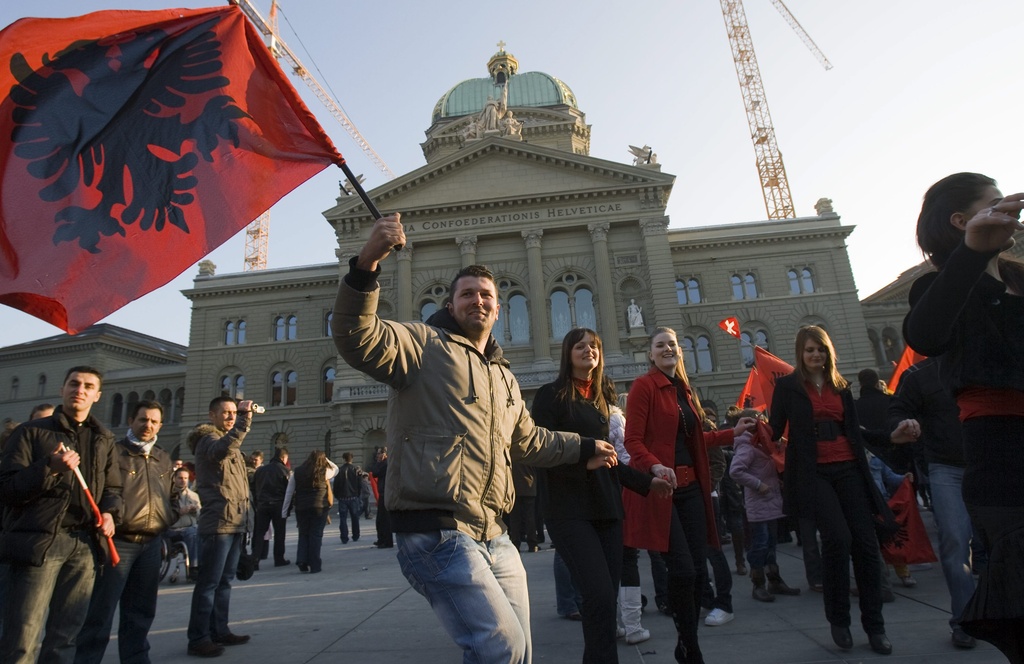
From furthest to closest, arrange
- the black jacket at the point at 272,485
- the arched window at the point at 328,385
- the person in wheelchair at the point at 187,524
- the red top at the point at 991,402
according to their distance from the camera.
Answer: the arched window at the point at 328,385
the black jacket at the point at 272,485
the person in wheelchair at the point at 187,524
the red top at the point at 991,402

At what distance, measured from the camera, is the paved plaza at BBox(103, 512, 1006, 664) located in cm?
445

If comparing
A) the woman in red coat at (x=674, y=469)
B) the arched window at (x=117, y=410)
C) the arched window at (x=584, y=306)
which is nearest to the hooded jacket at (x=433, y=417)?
the woman in red coat at (x=674, y=469)

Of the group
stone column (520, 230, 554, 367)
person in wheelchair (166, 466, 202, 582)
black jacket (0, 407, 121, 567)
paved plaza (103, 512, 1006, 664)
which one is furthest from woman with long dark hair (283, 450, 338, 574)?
stone column (520, 230, 554, 367)

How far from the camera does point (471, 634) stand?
2354 millimetres

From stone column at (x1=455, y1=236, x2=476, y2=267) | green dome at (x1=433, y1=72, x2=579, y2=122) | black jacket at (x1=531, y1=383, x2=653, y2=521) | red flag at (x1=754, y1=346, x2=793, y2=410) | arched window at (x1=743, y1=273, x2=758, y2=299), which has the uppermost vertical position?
green dome at (x1=433, y1=72, x2=579, y2=122)

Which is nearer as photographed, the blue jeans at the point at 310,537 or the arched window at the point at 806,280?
the blue jeans at the point at 310,537

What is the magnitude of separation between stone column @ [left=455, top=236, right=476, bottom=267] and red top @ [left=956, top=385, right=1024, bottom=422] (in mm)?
31021

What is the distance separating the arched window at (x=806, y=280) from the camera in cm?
3597

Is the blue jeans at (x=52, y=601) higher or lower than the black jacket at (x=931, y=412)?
lower

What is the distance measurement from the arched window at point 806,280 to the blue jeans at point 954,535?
34.1m

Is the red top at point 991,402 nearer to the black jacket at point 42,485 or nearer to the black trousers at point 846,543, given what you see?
the black trousers at point 846,543

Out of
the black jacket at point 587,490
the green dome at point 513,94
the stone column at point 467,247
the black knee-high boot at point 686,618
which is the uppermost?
the green dome at point 513,94

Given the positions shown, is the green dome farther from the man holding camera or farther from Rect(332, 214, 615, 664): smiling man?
Rect(332, 214, 615, 664): smiling man

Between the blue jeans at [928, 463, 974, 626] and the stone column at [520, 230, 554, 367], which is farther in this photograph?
the stone column at [520, 230, 554, 367]
